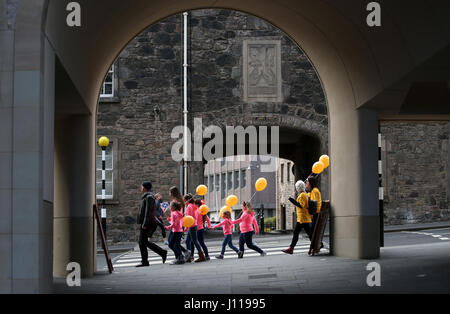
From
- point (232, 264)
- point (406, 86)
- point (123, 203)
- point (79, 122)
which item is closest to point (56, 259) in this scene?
point (79, 122)

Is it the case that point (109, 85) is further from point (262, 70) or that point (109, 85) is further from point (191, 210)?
point (191, 210)

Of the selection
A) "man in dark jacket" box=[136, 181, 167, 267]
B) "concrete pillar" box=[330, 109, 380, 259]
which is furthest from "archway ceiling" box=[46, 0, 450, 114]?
"man in dark jacket" box=[136, 181, 167, 267]

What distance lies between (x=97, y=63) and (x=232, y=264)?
4.55m

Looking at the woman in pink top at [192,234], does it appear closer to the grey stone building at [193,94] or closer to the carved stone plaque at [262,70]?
the grey stone building at [193,94]

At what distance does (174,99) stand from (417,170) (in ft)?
32.9

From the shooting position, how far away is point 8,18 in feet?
27.2

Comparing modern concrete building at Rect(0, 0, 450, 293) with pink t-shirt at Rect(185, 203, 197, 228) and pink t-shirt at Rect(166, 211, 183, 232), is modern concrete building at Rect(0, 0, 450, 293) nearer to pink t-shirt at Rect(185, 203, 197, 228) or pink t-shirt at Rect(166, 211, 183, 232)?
pink t-shirt at Rect(166, 211, 183, 232)

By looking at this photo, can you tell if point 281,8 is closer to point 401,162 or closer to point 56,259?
point 56,259

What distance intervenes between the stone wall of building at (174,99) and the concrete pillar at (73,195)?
14.6 meters

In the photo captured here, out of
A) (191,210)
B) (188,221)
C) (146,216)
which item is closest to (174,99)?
(191,210)

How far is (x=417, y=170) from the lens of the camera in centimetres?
3136

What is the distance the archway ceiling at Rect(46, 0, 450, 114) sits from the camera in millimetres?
10539

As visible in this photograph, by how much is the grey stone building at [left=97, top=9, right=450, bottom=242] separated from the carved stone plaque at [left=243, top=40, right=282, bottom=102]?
36 millimetres

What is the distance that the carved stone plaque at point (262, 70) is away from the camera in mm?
28594
